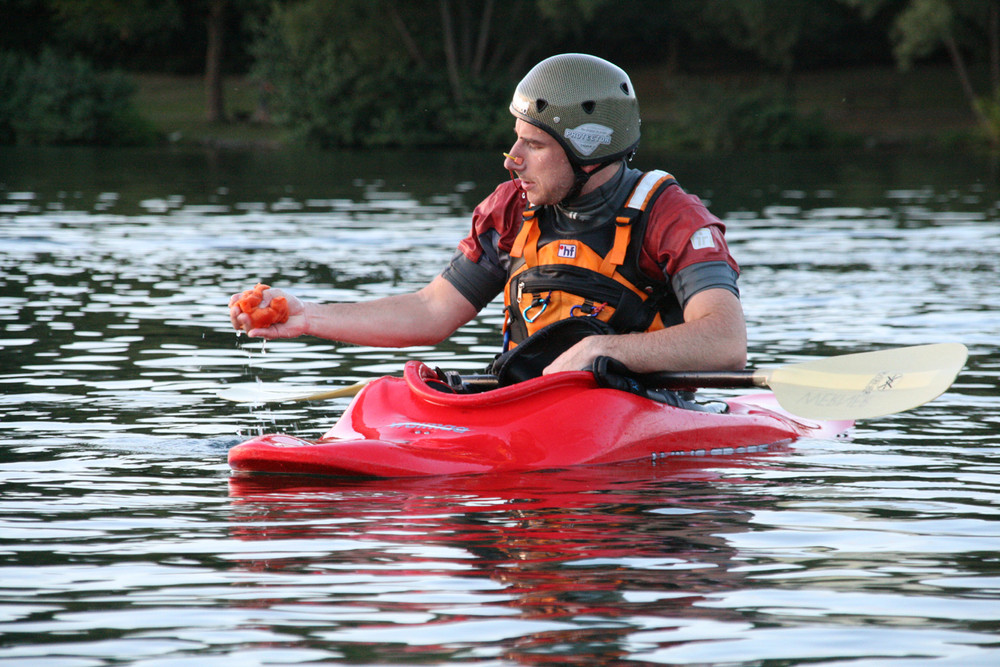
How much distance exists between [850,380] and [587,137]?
1458 mm

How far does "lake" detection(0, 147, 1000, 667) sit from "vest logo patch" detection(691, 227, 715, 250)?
2.79 ft

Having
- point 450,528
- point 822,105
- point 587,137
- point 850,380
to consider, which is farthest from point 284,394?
point 822,105

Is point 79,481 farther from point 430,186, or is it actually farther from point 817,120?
point 817,120

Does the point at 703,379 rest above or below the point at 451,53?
below

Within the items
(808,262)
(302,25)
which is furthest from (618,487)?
(302,25)

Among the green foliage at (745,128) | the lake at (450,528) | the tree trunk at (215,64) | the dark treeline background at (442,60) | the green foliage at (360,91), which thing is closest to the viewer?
the lake at (450,528)

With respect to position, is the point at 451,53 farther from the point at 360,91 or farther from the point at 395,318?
the point at 395,318

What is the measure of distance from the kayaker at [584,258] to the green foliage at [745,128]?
34.1 meters

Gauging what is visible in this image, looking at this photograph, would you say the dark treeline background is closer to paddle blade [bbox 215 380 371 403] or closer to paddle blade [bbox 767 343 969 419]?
paddle blade [bbox 767 343 969 419]

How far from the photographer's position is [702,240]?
18.1 feet

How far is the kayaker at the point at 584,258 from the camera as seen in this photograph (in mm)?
5507

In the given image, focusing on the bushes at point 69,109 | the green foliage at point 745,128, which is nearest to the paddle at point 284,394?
the green foliage at point 745,128

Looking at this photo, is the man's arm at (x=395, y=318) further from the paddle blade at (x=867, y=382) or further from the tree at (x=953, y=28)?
the tree at (x=953, y=28)

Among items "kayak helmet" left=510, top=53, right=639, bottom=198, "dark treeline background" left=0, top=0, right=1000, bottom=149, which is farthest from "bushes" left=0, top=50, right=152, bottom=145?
"kayak helmet" left=510, top=53, right=639, bottom=198
